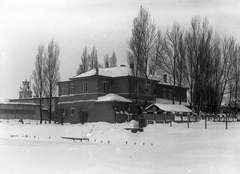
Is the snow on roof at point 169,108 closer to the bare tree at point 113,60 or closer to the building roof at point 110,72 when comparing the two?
the building roof at point 110,72

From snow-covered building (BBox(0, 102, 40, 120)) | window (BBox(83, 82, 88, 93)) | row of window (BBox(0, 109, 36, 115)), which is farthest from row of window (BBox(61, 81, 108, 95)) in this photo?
row of window (BBox(0, 109, 36, 115))

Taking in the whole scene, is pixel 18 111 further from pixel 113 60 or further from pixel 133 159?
pixel 133 159

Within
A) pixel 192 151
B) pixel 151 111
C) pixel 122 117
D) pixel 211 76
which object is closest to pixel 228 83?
pixel 211 76

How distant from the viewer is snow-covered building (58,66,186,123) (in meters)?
46.3

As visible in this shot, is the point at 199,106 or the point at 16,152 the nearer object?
the point at 16,152

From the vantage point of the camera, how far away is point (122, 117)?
46.6m

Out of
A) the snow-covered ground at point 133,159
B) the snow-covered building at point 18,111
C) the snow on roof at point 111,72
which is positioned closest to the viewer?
the snow-covered ground at point 133,159

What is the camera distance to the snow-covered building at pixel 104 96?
152ft

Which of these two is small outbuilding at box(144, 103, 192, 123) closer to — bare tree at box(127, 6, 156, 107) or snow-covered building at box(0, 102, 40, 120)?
bare tree at box(127, 6, 156, 107)

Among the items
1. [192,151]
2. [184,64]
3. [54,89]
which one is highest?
[184,64]

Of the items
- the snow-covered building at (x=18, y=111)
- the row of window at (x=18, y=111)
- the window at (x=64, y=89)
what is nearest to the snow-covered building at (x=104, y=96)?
the window at (x=64, y=89)

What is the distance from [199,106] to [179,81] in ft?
17.9

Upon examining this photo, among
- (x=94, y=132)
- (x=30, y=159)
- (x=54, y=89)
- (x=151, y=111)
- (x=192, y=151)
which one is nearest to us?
(x=30, y=159)

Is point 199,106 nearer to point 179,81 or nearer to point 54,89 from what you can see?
point 179,81
